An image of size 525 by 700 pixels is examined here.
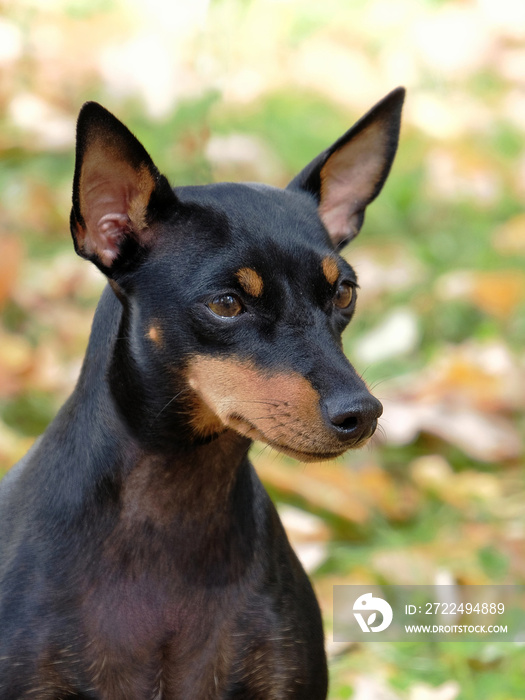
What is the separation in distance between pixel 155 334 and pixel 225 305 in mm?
176

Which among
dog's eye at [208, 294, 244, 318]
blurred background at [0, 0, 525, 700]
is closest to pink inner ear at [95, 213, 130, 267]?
dog's eye at [208, 294, 244, 318]

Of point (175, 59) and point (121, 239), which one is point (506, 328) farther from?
point (121, 239)

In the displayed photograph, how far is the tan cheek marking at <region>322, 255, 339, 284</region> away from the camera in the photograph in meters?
2.64

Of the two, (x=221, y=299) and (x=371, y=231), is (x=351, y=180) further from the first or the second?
(x=371, y=231)

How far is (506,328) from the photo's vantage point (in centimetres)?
568

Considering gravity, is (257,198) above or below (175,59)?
below

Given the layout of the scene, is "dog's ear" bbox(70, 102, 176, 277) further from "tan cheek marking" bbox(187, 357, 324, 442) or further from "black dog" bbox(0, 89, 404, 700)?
"tan cheek marking" bbox(187, 357, 324, 442)

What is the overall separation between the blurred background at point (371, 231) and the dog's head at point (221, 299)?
132 cm

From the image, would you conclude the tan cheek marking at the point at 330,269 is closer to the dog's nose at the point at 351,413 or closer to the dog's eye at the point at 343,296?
the dog's eye at the point at 343,296

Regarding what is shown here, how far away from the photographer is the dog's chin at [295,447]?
2.45m

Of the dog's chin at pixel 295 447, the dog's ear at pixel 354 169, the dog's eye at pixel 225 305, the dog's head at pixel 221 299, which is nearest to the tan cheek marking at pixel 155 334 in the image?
the dog's head at pixel 221 299

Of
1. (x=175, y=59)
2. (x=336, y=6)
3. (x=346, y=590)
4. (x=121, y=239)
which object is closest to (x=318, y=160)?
(x=121, y=239)

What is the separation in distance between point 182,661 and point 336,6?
23.0 ft

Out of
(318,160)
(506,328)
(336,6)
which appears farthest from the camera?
(336,6)
